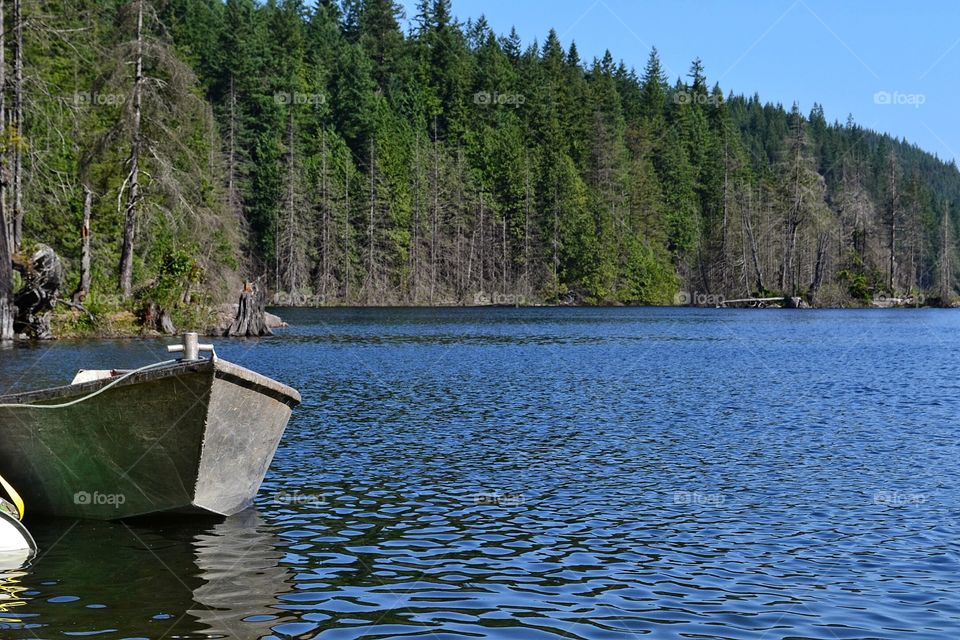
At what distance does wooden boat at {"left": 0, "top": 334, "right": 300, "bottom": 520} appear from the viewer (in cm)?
1237

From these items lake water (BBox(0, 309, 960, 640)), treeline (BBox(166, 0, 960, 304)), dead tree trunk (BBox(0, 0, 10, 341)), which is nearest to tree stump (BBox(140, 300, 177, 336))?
dead tree trunk (BBox(0, 0, 10, 341))

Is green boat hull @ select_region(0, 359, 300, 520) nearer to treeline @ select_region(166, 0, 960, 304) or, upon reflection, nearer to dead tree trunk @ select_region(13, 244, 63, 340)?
dead tree trunk @ select_region(13, 244, 63, 340)

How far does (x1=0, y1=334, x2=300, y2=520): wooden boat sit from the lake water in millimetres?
443

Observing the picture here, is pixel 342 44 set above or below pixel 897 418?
above

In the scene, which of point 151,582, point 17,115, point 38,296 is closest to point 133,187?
point 17,115

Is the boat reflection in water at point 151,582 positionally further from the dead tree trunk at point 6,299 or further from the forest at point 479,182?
the forest at point 479,182

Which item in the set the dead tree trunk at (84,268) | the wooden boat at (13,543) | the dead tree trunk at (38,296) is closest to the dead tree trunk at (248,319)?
the dead tree trunk at (84,268)

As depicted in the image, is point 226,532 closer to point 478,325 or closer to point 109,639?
point 109,639

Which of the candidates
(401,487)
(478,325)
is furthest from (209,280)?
(401,487)

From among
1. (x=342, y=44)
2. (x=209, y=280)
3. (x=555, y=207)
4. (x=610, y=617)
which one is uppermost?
(x=342, y=44)

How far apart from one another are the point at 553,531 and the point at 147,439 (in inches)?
210

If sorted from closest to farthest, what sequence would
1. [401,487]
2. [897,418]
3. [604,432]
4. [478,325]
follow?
[401,487]
[604,432]
[897,418]
[478,325]

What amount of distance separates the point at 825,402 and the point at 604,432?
8.97 metres

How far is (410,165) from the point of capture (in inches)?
5128
